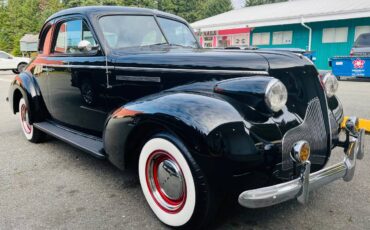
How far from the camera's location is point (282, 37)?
67.3 feet

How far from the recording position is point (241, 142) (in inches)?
82.9

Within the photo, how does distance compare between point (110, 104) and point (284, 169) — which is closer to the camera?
point (284, 169)

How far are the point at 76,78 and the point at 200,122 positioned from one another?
2003mm

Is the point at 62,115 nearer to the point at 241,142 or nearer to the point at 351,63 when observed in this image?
the point at 241,142

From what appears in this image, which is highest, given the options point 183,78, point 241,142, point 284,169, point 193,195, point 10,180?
point 183,78

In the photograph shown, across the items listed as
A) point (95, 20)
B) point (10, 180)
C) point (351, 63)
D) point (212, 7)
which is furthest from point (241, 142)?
point (212, 7)

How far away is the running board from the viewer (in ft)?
10.3

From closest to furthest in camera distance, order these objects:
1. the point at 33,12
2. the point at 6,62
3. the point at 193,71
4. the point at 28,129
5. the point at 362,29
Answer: the point at 193,71 < the point at 28,129 < the point at 362,29 < the point at 6,62 < the point at 33,12

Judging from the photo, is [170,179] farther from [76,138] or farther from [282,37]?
[282,37]

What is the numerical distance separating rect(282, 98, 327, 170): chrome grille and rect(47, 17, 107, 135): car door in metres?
1.89

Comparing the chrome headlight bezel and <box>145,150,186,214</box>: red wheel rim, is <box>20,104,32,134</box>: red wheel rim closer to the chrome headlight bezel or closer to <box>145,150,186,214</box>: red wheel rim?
<box>145,150,186,214</box>: red wheel rim

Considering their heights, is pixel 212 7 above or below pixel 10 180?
above

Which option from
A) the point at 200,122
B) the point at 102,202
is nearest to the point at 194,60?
the point at 200,122

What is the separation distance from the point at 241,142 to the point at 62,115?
107 inches
